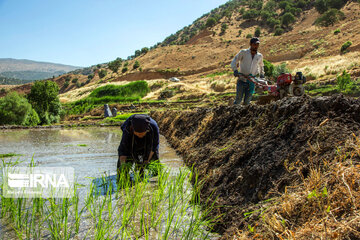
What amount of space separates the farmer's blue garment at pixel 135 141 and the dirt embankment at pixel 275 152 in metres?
0.85

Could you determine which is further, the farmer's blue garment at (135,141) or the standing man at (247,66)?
the standing man at (247,66)

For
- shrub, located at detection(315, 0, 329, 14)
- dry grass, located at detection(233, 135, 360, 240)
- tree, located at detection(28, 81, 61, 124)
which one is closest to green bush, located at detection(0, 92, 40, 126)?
tree, located at detection(28, 81, 61, 124)

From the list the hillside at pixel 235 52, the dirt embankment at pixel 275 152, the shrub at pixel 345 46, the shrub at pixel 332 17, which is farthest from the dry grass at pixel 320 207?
the shrub at pixel 332 17

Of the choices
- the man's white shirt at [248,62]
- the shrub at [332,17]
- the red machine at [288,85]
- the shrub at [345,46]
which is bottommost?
the red machine at [288,85]

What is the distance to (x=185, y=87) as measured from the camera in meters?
40.8

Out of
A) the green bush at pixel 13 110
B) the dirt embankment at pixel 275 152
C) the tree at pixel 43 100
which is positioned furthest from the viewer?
the tree at pixel 43 100

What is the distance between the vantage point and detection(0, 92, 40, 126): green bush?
23.7 metres

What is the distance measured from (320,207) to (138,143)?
3222 millimetres

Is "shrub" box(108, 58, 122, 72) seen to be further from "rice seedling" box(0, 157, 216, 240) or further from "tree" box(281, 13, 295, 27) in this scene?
"rice seedling" box(0, 157, 216, 240)

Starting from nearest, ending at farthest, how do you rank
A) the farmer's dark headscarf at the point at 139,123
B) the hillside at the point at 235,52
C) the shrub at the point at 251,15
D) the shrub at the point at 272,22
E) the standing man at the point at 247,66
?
the farmer's dark headscarf at the point at 139,123
the standing man at the point at 247,66
the hillside at the point at 235,52
the shrub at the point at 272,22
the shrub at the point at 251,15

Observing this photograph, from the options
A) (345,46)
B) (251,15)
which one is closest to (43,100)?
(345,46)

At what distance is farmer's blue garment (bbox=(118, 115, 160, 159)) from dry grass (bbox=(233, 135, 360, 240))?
Result: 245 cm

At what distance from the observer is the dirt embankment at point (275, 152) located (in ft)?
8.52

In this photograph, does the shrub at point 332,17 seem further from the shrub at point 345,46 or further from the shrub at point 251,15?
the shrub at point 251,15
